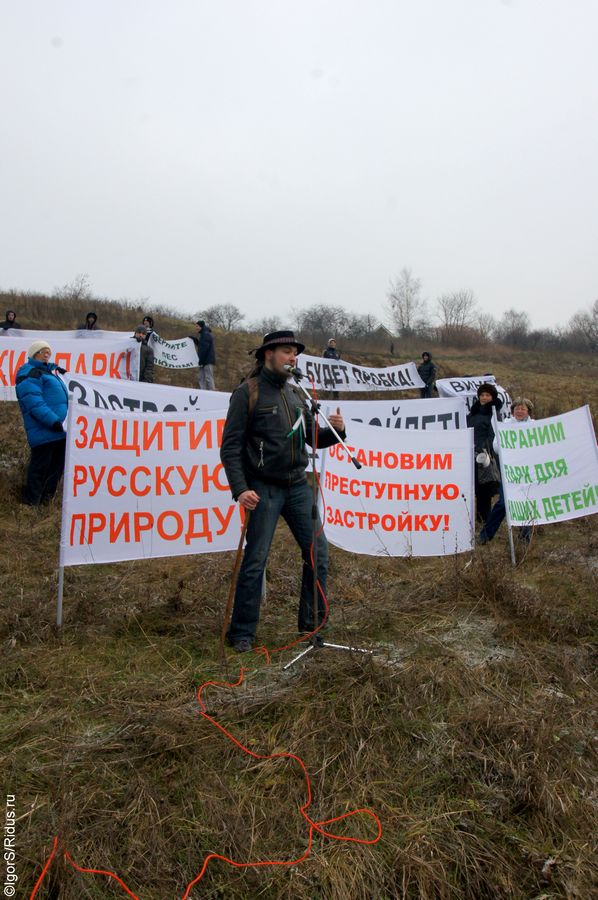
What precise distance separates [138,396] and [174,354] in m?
8.43

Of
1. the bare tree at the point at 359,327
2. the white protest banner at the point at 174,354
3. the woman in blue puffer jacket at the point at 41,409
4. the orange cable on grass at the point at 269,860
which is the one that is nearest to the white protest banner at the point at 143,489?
the orange cable on grass at the point at 269,860

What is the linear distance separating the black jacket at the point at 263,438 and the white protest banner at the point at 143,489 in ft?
2.97

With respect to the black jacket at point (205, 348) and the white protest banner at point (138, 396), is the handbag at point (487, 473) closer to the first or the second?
the white protest banner at point (138, 396)

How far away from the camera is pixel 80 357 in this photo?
10.7m

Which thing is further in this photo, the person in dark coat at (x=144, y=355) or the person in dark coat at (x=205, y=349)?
the person in dark coat at (x=205, y=349)

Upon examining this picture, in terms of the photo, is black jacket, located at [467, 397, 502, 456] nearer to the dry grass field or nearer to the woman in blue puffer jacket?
the dry grass field

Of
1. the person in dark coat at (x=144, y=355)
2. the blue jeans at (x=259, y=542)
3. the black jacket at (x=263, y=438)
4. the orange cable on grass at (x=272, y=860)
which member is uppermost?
the person in dark coat at (x=144, y=355)

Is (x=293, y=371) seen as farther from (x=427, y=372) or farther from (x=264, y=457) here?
(x=427, y=372)

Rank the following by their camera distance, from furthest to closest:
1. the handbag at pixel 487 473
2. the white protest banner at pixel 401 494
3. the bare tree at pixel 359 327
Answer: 1. the bare tree at pixel 359 327
2. the handbag at pixel 487 473
3. the white protest banner at pixel 401 494

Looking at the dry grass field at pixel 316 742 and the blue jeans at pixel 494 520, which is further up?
the blue jeans at pixel 494 520

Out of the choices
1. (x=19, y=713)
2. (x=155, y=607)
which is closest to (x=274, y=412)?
(x=155, y=607)

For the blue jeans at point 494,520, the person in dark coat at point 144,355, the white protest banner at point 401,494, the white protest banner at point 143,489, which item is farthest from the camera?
the person in dark coat at point 144,355

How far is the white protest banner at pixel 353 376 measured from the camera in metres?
16.4

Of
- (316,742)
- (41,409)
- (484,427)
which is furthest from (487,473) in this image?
(316,742)
